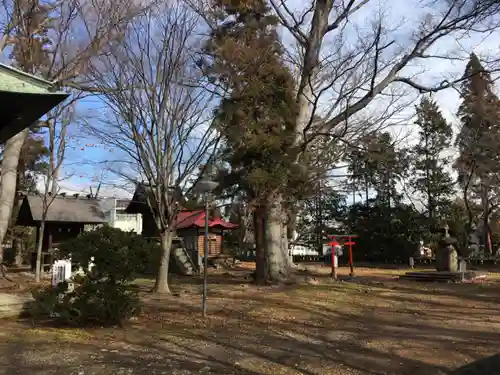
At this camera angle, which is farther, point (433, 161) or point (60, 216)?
point (433, 161)

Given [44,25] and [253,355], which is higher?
[44,25]

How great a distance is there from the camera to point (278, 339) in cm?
777

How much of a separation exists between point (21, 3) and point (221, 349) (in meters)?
11.9

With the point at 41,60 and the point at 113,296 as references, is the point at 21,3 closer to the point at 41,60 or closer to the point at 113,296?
the point at 41,60

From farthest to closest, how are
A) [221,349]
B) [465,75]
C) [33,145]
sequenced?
[33,145], [465,75], [221,349]

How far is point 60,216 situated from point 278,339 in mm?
16293

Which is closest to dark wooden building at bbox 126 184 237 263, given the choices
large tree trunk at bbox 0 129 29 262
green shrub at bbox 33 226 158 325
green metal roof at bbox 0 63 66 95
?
large tree trunk at bbox 0 129 29 262

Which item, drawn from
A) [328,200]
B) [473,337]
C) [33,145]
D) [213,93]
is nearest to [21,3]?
[213,93]

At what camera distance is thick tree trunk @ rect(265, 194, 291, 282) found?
1461 cm

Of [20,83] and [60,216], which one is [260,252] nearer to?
[60,216]

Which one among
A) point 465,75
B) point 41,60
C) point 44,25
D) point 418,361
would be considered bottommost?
point 418,361

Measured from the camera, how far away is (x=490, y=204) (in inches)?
1278

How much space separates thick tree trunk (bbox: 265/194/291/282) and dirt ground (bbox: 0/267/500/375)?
2320 millimetres

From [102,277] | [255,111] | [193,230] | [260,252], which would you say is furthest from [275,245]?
[193,230]
